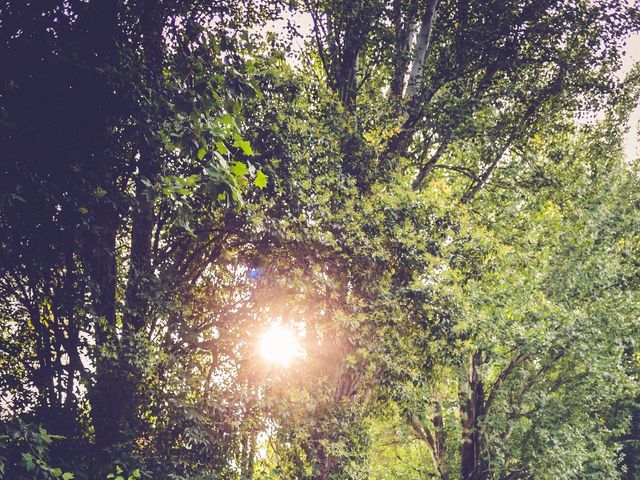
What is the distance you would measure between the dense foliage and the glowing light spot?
0.50ft

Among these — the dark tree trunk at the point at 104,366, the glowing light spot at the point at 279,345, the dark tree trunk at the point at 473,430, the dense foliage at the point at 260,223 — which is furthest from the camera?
the dark tree trunk at the point at 473,430

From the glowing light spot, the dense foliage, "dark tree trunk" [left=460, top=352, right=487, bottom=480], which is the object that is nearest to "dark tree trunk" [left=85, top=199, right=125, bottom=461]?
the dense foliage

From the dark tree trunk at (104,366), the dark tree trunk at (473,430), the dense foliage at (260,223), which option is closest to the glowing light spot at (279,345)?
the dense foliage at (260,223)

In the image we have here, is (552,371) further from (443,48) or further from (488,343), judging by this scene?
(443,48)

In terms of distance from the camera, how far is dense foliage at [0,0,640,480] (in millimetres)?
5391

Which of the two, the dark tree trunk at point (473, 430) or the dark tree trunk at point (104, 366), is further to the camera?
the dark tree trunk at point (473, 430)

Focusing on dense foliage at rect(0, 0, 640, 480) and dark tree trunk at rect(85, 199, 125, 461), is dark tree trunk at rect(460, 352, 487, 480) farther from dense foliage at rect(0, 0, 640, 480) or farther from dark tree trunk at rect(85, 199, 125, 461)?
dark tree trunk at rect(85, 199, 125, 461)

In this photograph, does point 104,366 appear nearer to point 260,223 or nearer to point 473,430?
point 260,223

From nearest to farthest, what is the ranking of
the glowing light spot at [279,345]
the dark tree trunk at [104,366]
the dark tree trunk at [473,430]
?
the dark tree trunk at [104,366], the glowing light spot at [279,345], the dark tree trunk at [473,430]

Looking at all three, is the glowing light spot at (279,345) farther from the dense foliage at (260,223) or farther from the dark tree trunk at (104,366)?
the dark tree trunk at (104,366)

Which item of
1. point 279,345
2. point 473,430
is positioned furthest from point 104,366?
point 473,430

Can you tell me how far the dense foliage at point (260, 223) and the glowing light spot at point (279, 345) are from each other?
15 cm

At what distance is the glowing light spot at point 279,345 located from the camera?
30.2ft

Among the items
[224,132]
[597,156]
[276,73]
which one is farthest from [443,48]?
[224,132]
